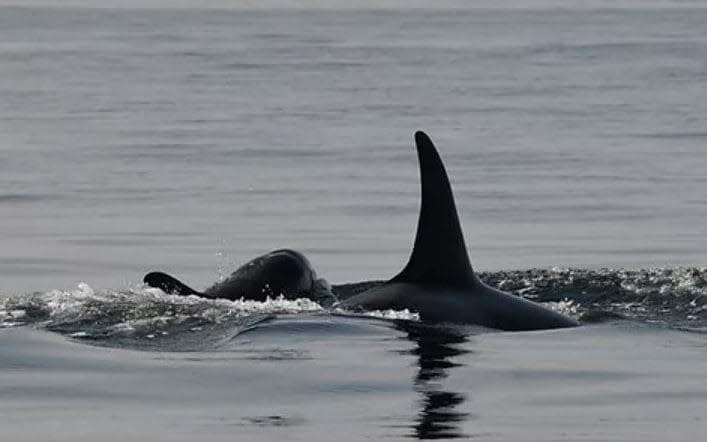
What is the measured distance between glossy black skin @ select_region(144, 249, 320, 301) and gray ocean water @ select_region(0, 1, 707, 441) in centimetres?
26

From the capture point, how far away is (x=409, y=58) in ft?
167

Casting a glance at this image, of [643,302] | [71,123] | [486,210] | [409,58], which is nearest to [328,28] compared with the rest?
[409,58]

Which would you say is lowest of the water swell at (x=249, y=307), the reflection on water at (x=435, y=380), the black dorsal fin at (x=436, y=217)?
the reflection on water at (x=435, y=380)

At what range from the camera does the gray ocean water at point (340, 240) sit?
30.1 ft

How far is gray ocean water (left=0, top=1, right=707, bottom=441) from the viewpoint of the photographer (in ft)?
30.1

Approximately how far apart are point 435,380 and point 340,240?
770 centimetres

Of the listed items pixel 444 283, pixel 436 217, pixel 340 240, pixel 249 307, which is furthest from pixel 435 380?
pixel 340 240

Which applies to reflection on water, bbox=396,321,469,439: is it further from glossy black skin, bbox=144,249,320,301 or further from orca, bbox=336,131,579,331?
glossy black skin, bbox=144,249,320,301

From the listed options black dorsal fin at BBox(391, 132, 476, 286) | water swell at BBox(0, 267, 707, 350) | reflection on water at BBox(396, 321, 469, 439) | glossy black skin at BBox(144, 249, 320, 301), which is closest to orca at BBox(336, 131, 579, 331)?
black dorsal fin at BBox(391, 132, 476, 286)

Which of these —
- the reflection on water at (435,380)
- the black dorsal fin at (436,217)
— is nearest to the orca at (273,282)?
the black dorsal fin at (436,217)

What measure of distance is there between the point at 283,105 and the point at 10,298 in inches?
859

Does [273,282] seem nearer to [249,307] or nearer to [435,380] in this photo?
[249,307]

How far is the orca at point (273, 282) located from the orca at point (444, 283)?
0.86 meters

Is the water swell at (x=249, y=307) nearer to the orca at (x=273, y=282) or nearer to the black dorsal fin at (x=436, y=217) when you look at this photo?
the orca at (x=273, y=282)
